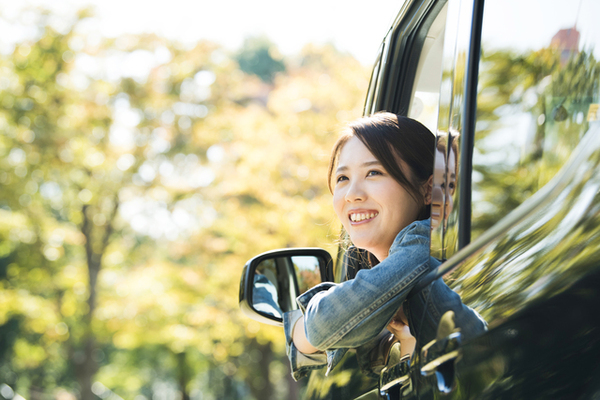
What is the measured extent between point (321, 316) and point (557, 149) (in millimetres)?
590

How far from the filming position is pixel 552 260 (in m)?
0.78

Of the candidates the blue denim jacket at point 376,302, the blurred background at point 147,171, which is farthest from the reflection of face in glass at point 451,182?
the blurred background at point 147,171

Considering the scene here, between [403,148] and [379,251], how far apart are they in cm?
29

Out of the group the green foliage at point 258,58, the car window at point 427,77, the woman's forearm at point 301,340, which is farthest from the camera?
the green foliage at point 258,58

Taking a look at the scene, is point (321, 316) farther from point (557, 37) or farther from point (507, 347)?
point (557, 37)

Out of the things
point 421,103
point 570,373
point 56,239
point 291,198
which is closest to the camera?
point 570,373

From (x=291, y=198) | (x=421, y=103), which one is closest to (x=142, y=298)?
(x=291, y=198)

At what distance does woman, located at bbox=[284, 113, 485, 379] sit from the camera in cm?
114

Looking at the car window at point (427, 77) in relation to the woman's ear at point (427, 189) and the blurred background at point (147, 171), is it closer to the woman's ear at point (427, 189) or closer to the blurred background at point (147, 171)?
the woman's ear at point (427, 189)

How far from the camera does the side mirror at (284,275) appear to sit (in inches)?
77.3

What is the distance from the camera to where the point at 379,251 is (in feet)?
5.05

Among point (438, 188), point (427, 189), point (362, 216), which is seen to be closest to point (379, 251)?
point (362, 216)

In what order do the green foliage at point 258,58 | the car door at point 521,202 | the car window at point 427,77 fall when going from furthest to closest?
the green foliage at point 258,58, the car window at point 427,77, the car door at point 521,202

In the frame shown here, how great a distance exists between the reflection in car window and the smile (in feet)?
1.63
